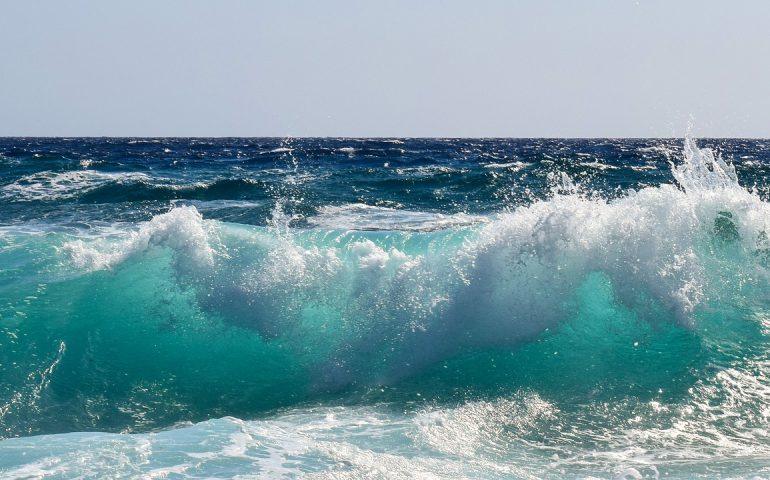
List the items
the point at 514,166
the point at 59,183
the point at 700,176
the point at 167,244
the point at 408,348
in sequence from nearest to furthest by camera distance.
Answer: the point at 408,348 → the point at 700,176 → the point at 167,244 → the point at 59,183 → the point at 514,166

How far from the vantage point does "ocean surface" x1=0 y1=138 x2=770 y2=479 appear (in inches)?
195

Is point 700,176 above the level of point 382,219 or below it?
above

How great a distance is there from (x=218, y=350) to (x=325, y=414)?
205cm

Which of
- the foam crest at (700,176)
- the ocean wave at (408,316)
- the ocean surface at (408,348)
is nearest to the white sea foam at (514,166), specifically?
the ocean surface at (408,348)

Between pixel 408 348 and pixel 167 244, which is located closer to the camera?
pixel 408 348

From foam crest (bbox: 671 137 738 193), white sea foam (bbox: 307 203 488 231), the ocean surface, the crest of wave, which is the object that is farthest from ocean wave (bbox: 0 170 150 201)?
foam crest (bbox: 671 137 738 193)

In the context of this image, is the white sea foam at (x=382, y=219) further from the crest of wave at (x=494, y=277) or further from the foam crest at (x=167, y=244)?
the crest of wave at (x=494, y=277)

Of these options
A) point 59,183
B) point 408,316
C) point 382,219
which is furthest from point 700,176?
point 59,183

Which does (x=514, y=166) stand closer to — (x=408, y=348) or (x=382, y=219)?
(x=382, y=219)

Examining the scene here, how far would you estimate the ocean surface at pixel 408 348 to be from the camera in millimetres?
4949

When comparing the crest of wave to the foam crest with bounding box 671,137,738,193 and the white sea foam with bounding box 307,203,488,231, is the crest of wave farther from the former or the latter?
the white sea foam with bounding box 307,203,488,231

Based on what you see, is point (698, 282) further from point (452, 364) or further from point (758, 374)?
point (452, 364)

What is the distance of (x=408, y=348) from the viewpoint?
7.32 metres

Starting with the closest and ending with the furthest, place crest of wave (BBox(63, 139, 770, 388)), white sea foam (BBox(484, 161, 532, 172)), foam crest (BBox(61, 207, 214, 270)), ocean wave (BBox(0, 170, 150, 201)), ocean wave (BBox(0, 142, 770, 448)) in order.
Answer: ocean wave (BBox(0, 142, 770, 448)), crest of wave (BBox(63, 139, 770, 388)), foam crest (BBox(61, 207, 214, 270)), ocean wave (BBox(0, 170, 150, 201)), white sea foam (BBox(484, 161, 532, 172))
